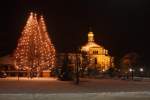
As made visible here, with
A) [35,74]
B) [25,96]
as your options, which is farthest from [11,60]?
[25,96]

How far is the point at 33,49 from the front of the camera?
8219 cm

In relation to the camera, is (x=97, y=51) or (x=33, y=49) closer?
(x=33, y=49)

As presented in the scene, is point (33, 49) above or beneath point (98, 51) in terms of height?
beneath

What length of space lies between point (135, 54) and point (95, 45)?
4547cm

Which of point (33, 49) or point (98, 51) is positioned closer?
point (33, 49)

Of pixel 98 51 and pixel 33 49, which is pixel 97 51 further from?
pixel 33 49

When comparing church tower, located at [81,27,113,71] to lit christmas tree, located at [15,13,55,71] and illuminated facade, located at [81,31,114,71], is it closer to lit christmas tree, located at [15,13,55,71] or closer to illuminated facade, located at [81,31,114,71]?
illuminated facade, located at [81,31,114,71]

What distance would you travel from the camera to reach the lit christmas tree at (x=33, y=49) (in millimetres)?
81375

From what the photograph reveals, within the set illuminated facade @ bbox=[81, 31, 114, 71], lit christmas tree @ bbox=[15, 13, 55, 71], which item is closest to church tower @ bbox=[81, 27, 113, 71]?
illuminated facade @ bbox=[81, 31, 114, 71]

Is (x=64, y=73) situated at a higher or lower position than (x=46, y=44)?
lower

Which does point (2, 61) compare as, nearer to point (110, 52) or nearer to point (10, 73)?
point (10, 73)

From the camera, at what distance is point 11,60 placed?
341 feet

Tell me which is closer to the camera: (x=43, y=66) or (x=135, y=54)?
(x=43, y=66)

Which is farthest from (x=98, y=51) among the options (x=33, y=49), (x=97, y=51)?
(x=33, y=49)
